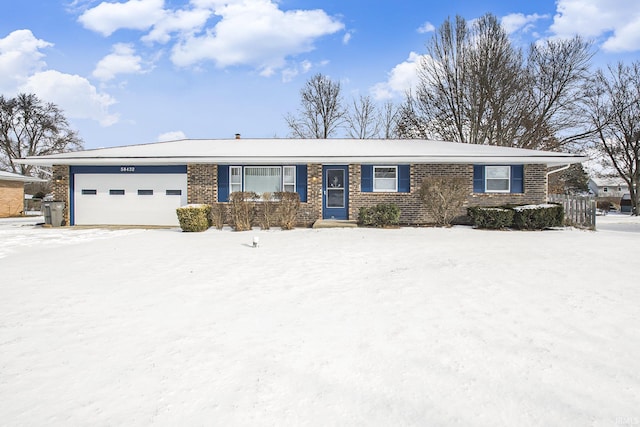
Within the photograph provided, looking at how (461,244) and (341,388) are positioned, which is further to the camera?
(461,244)

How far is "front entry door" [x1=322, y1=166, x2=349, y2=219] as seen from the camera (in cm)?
1444

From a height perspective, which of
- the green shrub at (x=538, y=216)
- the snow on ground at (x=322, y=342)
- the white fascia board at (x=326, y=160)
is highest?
the white fascia board at (x=326, y=160)

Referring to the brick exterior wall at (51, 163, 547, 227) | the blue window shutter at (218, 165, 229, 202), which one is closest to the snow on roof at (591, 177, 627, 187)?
the brick exterior wall at (51, 163, 547, 227)

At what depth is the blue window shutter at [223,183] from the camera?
14.5 meters

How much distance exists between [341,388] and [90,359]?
7.57ft

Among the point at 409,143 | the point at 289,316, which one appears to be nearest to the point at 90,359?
the point at 289,316

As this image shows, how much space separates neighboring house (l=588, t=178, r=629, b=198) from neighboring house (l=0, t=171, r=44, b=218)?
75.2 meters

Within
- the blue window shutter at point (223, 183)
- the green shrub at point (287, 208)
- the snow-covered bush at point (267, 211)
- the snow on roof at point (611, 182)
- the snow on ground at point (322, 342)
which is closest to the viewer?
the snow on ground at point (322, 342)

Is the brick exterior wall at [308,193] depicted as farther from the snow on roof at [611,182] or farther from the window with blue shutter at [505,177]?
the snow on roof at [611,182]

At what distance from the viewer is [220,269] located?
687cm

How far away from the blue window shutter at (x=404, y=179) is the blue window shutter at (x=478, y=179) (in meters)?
2.57

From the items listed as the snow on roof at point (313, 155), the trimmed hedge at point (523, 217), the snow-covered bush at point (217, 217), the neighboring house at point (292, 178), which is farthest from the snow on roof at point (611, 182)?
the snow-covered bush at point (217, 217)

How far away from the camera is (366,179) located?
47.2ft

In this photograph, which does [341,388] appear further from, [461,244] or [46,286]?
[461,244]
